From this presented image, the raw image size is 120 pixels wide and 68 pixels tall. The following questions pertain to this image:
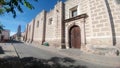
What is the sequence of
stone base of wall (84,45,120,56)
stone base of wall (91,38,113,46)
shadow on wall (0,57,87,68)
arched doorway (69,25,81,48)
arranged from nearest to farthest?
shadow on wall (0,57,87,68) < stone base of wall (84,45,120,56) < stone base of wall (91,38,113,46) < arched doorway (69,25,81,48)

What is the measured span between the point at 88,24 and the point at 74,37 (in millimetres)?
2399

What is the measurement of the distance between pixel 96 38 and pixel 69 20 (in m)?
4.29

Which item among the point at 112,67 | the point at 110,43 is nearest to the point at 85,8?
the point at 110,43

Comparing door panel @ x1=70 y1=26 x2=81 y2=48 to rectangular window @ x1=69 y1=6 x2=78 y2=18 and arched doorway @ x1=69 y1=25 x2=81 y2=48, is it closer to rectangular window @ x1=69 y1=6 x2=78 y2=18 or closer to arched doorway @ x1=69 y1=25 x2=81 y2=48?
arched doorway @ x1=69 y1=25 x2=81 y2=48

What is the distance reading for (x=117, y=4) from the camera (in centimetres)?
656

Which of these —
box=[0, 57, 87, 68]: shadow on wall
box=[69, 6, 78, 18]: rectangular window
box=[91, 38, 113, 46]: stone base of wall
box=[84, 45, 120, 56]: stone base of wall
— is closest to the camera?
box=[0, 57, 87, 68]: shadow on wall

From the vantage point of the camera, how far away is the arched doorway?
994 centimetres

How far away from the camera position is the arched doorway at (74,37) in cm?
994

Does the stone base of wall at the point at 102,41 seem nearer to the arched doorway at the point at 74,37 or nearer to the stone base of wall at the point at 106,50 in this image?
the stone base of wall at the point at 106,50

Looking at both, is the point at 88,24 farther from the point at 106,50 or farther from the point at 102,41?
the point at 106,50

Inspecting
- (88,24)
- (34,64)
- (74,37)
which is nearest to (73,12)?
(74,37)

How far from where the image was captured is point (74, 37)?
10422 mm

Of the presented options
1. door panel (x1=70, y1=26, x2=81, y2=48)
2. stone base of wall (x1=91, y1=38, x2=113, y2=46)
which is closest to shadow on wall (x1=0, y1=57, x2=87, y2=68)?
stone base of wall (x1=91, y1=38, x2=113, y2=46)

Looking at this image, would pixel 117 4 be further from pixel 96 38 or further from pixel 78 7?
pixel 78 7
